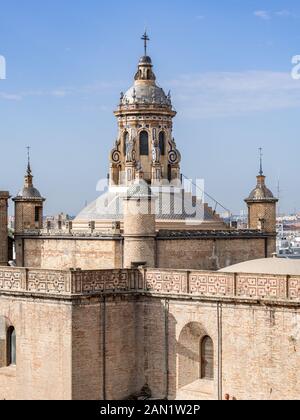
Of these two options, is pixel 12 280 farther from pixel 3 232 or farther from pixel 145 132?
pixel 145 132

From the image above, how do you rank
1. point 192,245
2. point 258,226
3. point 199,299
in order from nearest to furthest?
1. point 199,299
2. point 192,245
3. point 258,226

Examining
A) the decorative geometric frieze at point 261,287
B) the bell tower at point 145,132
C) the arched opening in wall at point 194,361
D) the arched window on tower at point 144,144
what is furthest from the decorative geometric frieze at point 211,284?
the arched window on tower at point 144,144

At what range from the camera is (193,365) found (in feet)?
99.6

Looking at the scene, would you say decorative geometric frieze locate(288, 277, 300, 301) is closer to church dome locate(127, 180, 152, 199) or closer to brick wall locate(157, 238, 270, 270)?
church dome locate(127, 180, 152, 199)

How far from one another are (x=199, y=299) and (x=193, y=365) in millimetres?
2167

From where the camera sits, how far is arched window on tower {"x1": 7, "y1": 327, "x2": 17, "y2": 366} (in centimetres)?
3236

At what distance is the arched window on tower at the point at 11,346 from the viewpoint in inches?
1274

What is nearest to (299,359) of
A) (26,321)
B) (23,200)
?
(26,321)

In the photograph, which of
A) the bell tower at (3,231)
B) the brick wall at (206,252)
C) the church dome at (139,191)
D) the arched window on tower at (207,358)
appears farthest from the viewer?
the bell tower at (3,231)

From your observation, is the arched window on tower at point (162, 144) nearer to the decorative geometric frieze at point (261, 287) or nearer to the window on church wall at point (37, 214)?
the window on church wall at point (37, 214)

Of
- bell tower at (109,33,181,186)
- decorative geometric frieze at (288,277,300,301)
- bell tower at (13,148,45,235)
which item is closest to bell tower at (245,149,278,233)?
bell tower at (109,33,181,186)

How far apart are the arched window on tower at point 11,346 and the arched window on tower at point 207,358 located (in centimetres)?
618

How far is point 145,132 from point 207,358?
14291 millimetres
